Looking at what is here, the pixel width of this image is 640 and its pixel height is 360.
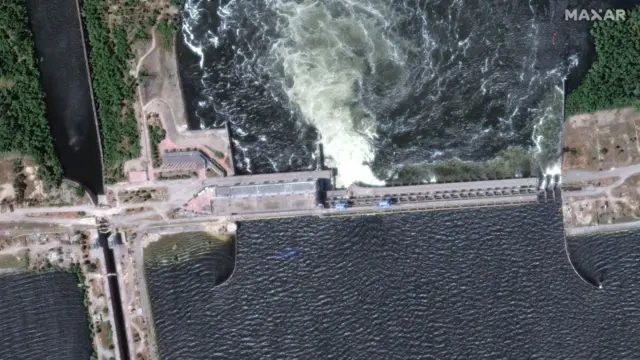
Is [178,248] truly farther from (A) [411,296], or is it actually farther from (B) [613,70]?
(B) [613,70]

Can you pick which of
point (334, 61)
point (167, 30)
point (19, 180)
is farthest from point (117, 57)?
point (334, 61)

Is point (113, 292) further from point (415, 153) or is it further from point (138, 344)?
point (415, 153)

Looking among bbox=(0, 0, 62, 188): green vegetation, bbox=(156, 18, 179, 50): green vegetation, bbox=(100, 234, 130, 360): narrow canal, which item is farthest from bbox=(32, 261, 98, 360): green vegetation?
bbox=(156, 18, 179, 50): green vegetation

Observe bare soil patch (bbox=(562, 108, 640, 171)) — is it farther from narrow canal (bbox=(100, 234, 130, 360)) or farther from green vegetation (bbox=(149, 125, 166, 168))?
narrow canal (bbox=(100, 234, 130, 360))

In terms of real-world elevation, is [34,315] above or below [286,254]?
below

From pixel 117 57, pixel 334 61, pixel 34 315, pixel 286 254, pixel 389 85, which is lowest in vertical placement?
pixel 34 315

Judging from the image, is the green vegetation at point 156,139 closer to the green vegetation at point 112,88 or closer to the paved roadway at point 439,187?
the green vegetation at point 112,88

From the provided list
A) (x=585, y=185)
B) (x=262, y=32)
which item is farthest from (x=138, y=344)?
(x=585, y=185)
